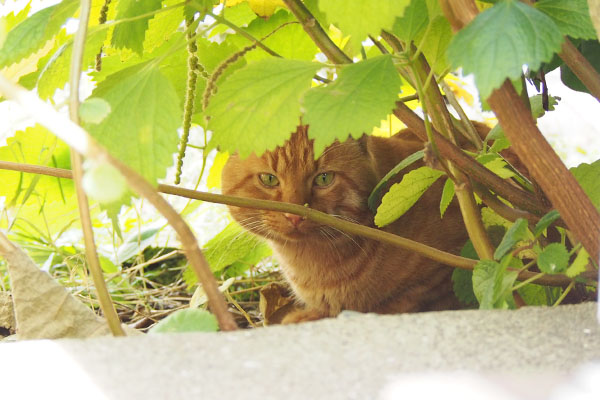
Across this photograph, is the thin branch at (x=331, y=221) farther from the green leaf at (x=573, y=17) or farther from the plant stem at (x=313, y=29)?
the green leaf at (x=573, y=17)

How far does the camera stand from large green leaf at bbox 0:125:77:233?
1.36 meters

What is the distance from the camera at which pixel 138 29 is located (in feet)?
3.17

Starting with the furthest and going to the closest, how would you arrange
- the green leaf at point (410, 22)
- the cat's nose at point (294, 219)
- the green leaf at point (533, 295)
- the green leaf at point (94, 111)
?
the cat's nose at point (294, 219) → the green leaf at point (533, 295) → the green leaf at point (410, 22) → the green leaf at point (94, 111)

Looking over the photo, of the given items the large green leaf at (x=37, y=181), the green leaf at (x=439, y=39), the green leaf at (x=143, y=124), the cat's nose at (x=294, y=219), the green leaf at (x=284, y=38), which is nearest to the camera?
the green leaf at (x=143, y=124)

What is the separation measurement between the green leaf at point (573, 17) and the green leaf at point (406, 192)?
291 millimetres

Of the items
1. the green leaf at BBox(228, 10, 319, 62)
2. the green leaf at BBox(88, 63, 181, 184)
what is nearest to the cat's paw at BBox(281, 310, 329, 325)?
the green leaf at BBox(228, 10, 319, 62)

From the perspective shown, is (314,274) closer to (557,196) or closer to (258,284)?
(258,284)

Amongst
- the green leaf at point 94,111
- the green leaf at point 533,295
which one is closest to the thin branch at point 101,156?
the green leaf at point 94,111

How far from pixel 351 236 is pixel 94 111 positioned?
1.05 meters

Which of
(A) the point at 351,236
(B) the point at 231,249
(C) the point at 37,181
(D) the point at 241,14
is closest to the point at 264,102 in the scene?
(D) the point at 241,14

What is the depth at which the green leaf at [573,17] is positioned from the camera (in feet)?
2.37

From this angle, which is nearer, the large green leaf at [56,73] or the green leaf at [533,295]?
the large green leaf at [56,73]

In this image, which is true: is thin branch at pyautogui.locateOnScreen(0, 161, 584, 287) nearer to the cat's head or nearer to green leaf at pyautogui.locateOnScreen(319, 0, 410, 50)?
green leaf at pyautogui.locateOnScreen(319, 0, 410, 50)

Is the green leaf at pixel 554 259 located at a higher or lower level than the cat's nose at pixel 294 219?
lower
